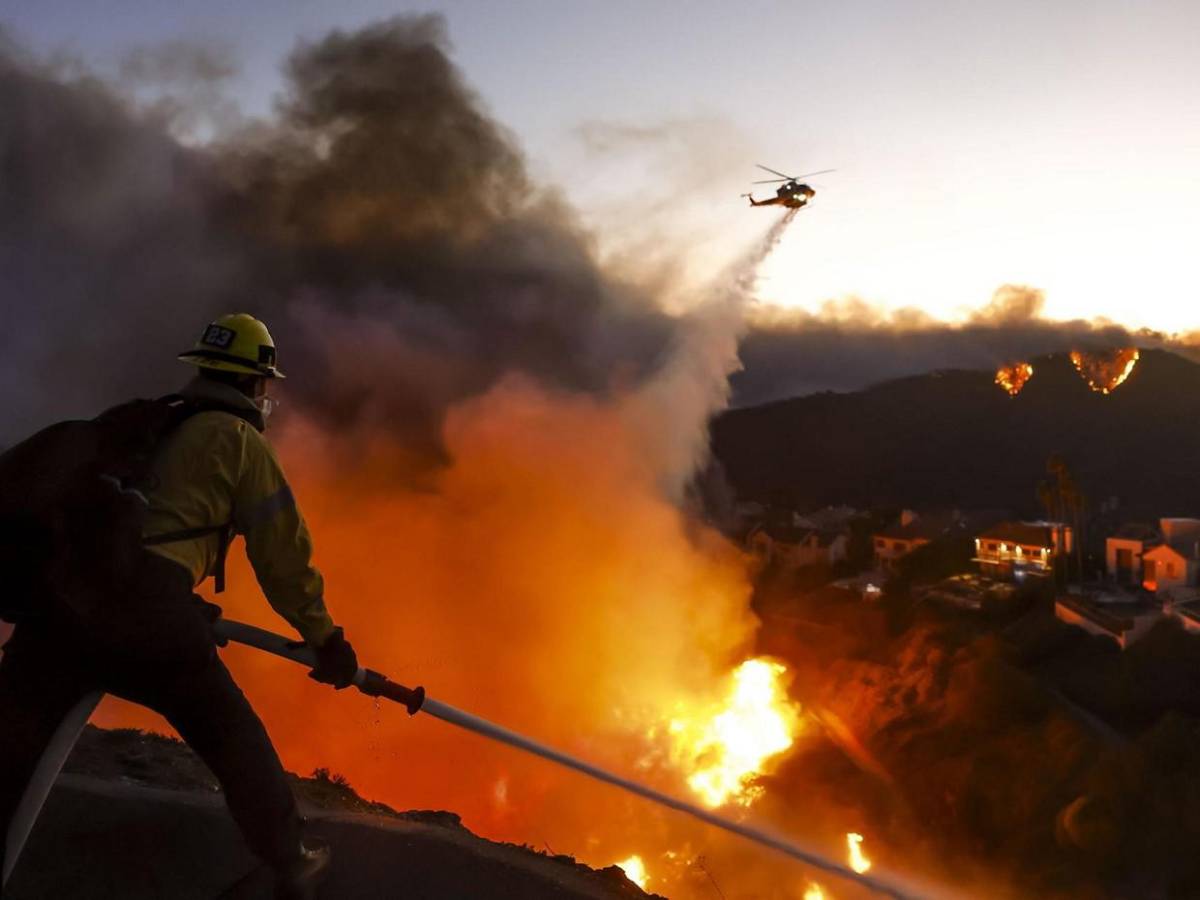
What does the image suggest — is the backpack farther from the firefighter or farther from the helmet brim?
the helmet brim

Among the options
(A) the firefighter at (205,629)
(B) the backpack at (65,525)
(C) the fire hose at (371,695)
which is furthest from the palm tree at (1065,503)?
(B) the backpack at (65,525)

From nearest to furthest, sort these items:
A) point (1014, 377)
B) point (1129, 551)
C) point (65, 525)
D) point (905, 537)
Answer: point (65, 525) → point (1129, 551) → point (905, 537) → point (1014, 377)

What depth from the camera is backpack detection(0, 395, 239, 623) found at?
278 cm

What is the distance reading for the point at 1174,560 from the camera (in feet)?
121

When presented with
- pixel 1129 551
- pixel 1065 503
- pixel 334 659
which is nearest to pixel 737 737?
pixel 334 659

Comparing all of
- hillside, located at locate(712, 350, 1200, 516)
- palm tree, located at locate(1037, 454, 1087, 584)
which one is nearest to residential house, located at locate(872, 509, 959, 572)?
palm tree, located at locate(1037, 454, 1087, 584)

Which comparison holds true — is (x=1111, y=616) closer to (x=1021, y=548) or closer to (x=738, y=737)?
(x=1021, y=548)

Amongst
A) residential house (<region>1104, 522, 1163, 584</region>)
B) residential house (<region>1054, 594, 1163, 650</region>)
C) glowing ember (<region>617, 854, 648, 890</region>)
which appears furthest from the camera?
residential house (<region>1104, 522, 1163, 584</region>)

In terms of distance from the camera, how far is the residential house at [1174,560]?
119 ft

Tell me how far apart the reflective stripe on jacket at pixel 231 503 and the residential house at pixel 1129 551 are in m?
43.5

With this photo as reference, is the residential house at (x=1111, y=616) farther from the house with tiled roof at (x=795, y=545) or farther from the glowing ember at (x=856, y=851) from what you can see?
the house with tiled roof at (x=795, y=545)

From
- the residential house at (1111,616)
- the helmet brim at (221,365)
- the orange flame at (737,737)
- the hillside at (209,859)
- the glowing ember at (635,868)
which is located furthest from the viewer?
the residential house at (1111,616)

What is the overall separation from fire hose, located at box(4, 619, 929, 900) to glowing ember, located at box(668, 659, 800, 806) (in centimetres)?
1851

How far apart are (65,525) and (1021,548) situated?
153ft
